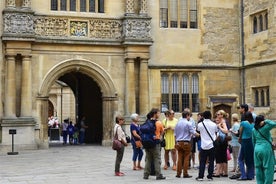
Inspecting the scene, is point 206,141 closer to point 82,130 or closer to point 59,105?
point 82,130

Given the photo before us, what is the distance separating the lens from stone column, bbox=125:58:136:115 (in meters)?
23.1

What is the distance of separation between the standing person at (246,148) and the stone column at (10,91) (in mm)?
12688

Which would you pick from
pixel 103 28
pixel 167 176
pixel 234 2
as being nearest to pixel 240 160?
pixel 167 176

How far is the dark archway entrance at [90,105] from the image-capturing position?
27.4 meters

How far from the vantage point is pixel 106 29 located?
922 inches

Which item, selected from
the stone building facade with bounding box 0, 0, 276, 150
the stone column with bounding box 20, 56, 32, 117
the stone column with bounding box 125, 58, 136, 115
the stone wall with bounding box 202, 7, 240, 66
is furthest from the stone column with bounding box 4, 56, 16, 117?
the stone wall with bounding box 202, 7, 240, 66

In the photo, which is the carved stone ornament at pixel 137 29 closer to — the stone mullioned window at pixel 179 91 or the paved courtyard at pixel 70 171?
the stone mullioned window at pixel 179 91

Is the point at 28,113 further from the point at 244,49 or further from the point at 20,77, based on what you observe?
the point at 244,49

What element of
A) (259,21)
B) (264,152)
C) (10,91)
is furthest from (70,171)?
(259,21)

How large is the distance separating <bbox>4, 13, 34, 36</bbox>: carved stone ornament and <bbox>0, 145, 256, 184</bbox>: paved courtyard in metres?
5.99

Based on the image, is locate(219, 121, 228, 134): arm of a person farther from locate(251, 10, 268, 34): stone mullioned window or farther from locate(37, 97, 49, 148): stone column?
locate(251, 10, 268, 34): stone mullioned window

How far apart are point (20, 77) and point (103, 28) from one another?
4.67 metres

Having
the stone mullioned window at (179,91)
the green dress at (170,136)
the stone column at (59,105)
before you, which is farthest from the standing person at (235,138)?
the stone column at (59,105)

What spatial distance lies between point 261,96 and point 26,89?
11.4m
